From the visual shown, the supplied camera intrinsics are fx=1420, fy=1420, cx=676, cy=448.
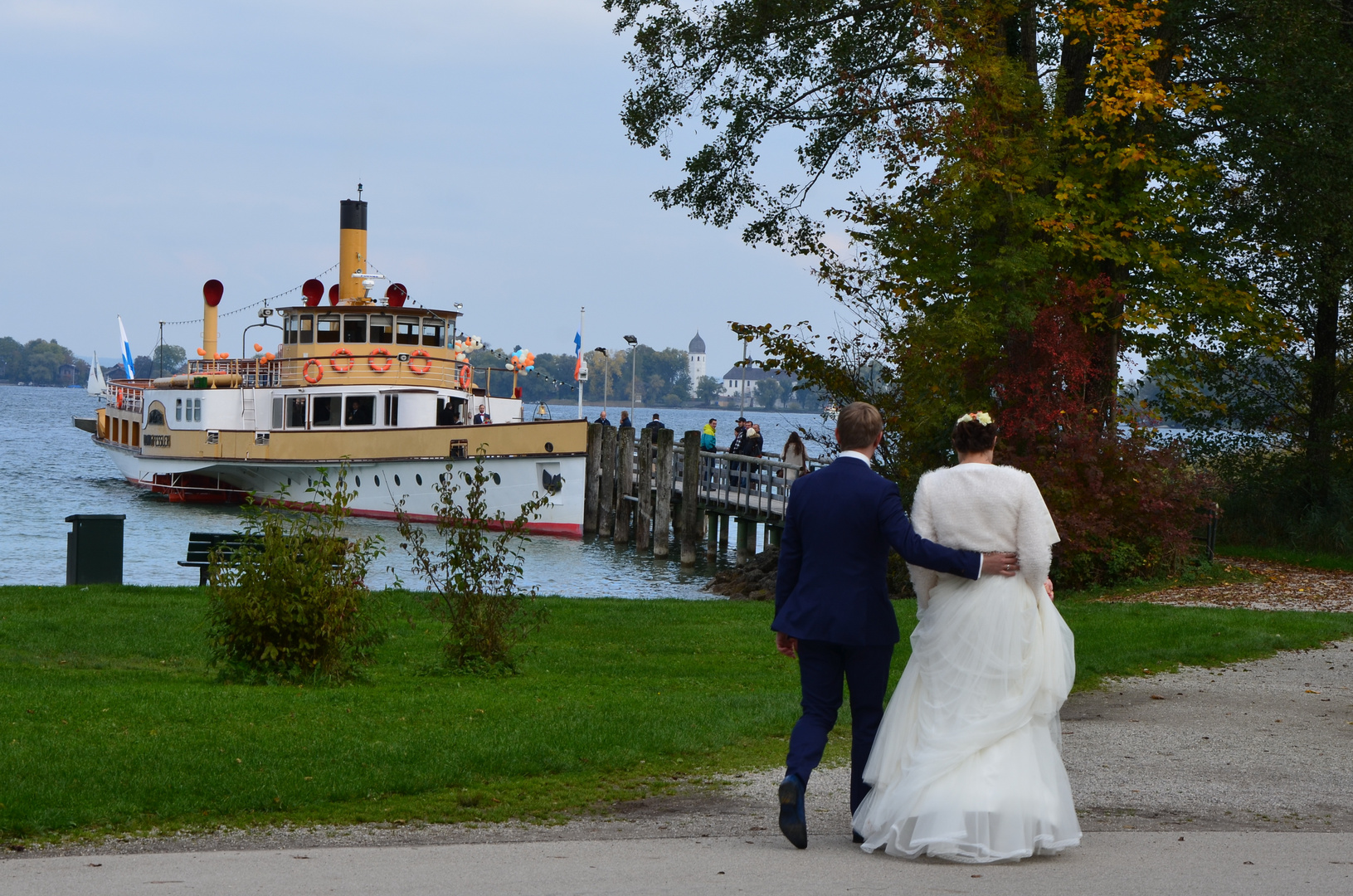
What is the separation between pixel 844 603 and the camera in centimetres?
574

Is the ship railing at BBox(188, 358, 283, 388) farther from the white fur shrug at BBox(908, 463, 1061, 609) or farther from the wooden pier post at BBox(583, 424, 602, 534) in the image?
the white fur shrug at BBox(908, 463, 1061, 609)

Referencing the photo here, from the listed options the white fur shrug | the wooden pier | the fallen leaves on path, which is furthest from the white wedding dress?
the wooden pier

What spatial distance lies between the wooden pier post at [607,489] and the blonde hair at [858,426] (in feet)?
97.4

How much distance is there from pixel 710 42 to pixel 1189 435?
1022 centimetres

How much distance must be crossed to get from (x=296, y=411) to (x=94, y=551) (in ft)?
74.2

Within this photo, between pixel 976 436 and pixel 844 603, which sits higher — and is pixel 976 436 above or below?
above

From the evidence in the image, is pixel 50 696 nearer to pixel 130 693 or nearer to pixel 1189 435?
pixel 130 693

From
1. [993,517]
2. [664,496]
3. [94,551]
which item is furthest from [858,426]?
[664,496]

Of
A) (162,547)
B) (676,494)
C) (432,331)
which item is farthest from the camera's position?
(432,331)

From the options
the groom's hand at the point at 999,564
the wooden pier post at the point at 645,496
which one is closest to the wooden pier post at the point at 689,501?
Result: the wooden pier post at the point at 645,496

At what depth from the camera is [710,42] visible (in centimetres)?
2192

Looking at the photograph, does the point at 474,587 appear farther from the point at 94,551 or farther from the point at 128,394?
the point at 128,394

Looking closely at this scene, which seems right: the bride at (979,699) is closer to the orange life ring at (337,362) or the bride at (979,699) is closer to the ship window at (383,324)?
the orange life ring at (337,362)

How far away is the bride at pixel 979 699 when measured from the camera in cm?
541
